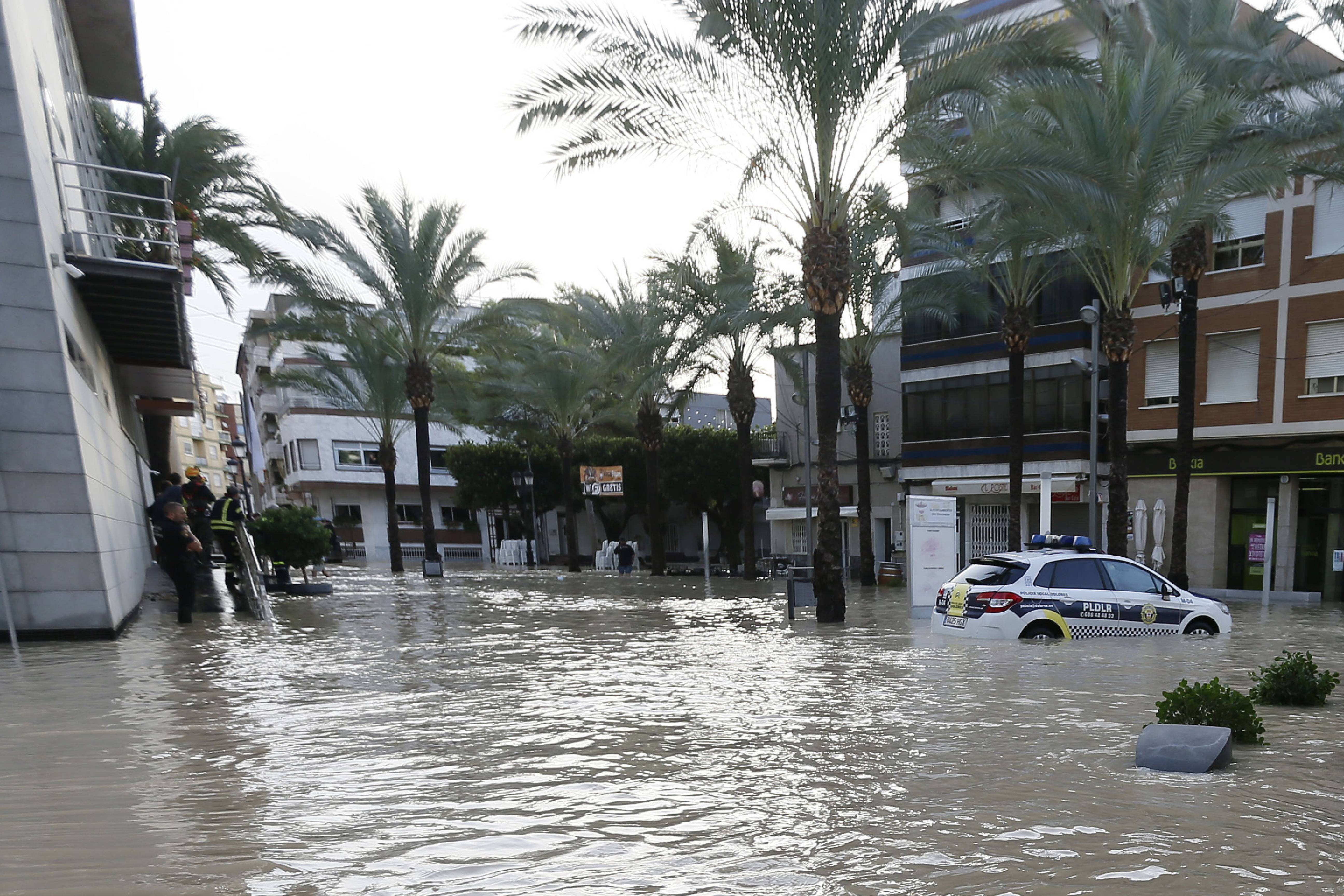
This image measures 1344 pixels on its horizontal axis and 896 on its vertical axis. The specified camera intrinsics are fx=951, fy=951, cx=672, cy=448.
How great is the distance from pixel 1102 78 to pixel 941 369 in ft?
55.1

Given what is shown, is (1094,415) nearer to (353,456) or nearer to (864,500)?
(864,500)

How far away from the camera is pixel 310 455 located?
6094cm

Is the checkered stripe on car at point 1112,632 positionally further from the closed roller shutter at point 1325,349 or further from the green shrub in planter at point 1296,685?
the closed roller shutter at point 1325,349

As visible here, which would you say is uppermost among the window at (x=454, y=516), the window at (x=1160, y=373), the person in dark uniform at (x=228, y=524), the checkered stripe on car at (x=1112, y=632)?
the window at (x=1160, y=373)

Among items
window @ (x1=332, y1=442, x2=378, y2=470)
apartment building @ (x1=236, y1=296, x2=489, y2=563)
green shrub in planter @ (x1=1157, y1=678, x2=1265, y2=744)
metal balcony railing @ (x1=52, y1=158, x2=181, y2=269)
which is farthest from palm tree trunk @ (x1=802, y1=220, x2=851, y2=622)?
window @ (x1=332, y1=442, x2=378, y2=470)

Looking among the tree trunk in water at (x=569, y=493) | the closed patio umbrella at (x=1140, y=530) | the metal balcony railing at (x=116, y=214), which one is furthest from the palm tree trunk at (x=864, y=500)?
the metal balcony railing at (x=116, y=214)

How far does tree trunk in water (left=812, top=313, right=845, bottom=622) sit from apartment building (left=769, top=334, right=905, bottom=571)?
17.3m

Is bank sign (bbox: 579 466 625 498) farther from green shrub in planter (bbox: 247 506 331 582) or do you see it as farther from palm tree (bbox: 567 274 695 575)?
green shrub in planter (bbox: 247 506 331 582)

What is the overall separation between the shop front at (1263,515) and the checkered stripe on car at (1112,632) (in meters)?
12.1

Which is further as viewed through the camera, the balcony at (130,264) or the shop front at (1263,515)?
the shop front at (1263,515)

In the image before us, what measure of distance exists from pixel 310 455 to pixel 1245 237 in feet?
173

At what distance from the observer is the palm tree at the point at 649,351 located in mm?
27406

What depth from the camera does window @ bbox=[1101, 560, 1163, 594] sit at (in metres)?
13.4

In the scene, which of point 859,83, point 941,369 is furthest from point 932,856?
point 941,369
